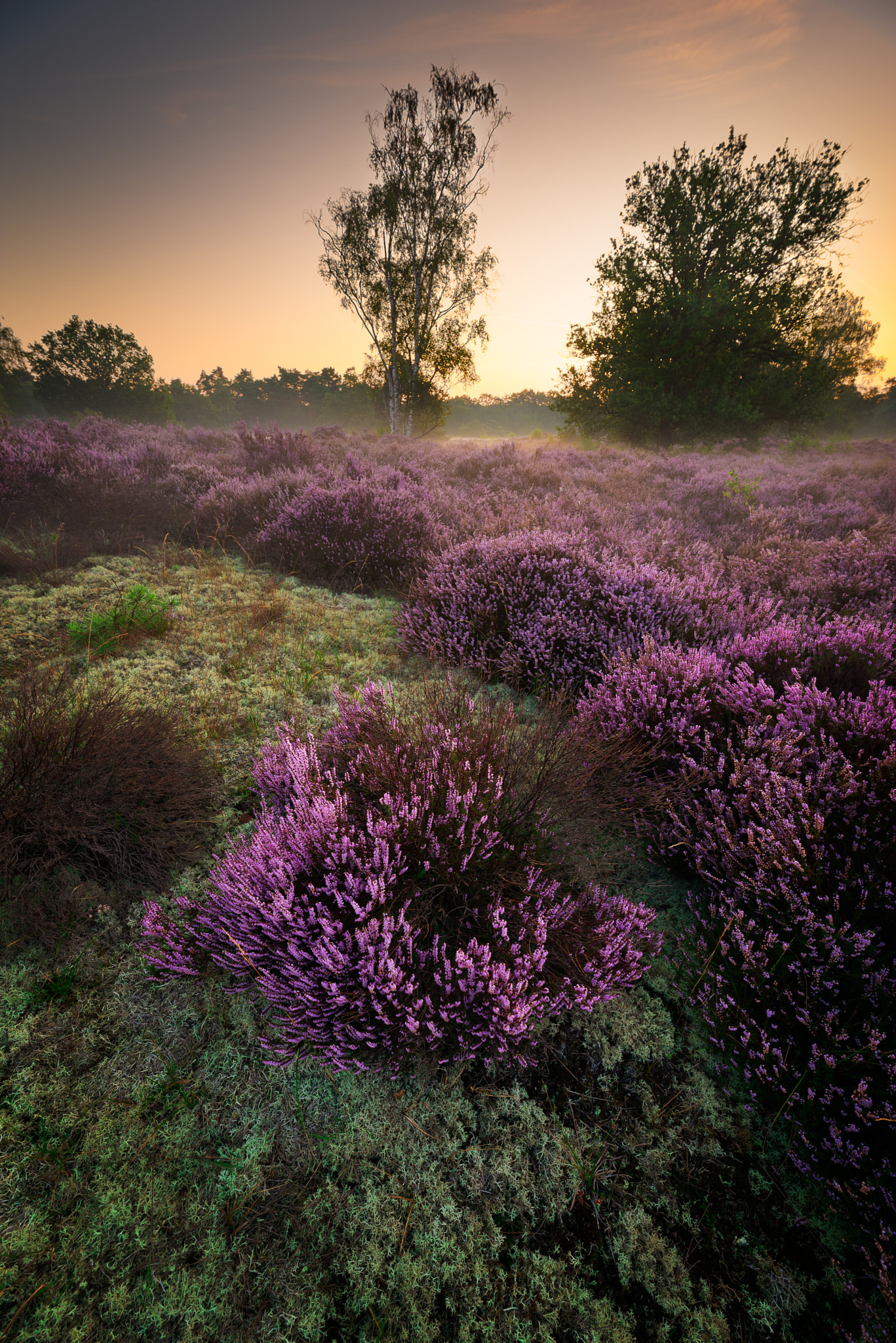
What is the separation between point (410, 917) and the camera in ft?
5.50

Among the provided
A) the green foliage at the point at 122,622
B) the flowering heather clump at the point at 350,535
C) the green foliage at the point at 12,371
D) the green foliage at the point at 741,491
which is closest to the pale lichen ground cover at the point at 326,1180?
the green foliage at the point at 122,622

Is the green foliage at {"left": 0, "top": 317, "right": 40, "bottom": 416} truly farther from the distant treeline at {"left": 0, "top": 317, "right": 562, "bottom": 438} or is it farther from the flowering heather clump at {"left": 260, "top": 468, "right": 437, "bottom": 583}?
the flowering heather clump at {"left": 260, "top": 468, "right": 437, "bottom": 583}

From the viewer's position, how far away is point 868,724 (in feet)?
6.88

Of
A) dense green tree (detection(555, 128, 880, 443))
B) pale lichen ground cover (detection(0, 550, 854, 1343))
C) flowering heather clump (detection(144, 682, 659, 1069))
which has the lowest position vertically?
pale lichen ground cover (detection(0, 550, 854, 1343))

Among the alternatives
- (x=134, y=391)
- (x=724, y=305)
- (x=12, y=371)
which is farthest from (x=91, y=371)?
(x=724, y=305)

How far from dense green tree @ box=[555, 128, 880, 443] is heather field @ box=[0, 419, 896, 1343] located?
17882 millimetres

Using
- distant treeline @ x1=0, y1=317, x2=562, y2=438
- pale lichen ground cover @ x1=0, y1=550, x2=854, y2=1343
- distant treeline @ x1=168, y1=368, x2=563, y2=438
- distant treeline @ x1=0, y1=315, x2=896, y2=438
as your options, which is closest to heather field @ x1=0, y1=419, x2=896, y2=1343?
pale lichen ground cover @ x1=0, y1=550, x2=854, y2=1343

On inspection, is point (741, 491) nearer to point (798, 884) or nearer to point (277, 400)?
point (798, 884)

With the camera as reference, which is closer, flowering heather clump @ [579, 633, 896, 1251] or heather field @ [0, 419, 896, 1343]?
heather field @ [0, 419, 896, 1343]

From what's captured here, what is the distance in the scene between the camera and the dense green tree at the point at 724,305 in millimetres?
16422

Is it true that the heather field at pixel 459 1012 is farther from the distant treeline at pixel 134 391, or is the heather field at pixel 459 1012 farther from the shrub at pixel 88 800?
the distant treeline at pixel 134 391

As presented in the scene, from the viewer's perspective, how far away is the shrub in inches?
71.7

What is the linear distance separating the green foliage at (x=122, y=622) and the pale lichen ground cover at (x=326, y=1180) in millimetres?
2461

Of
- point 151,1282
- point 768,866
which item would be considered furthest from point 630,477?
point 151,1282
